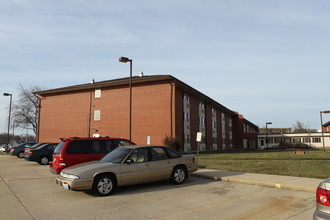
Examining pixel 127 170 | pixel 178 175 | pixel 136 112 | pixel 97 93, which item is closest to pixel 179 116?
pixel 136 112

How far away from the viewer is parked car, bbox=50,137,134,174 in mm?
10609

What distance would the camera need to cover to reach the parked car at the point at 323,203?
3689 millimetres

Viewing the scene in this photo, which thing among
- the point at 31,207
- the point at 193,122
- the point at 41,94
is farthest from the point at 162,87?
Result: the point at 31,207

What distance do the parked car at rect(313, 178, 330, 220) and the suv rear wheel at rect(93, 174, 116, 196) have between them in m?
5.74

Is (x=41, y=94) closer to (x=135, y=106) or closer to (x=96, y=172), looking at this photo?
(x=135, y=106)

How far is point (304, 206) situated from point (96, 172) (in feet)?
18.2

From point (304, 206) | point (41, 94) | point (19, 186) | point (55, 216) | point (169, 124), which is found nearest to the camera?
point (55, 216)

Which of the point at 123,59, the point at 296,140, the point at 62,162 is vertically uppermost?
the point at 123,59

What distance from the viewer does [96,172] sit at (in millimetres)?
7930

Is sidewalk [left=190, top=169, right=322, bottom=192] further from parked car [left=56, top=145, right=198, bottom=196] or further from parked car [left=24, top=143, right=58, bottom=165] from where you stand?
parked car [left=24, top=143, right=58, bottom=165]

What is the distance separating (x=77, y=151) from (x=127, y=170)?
3.50 metres

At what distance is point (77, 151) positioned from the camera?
432 inches

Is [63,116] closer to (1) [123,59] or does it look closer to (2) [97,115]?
(2) [97,115]

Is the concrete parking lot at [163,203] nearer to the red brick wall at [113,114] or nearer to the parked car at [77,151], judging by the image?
the parked car at [77,151]
